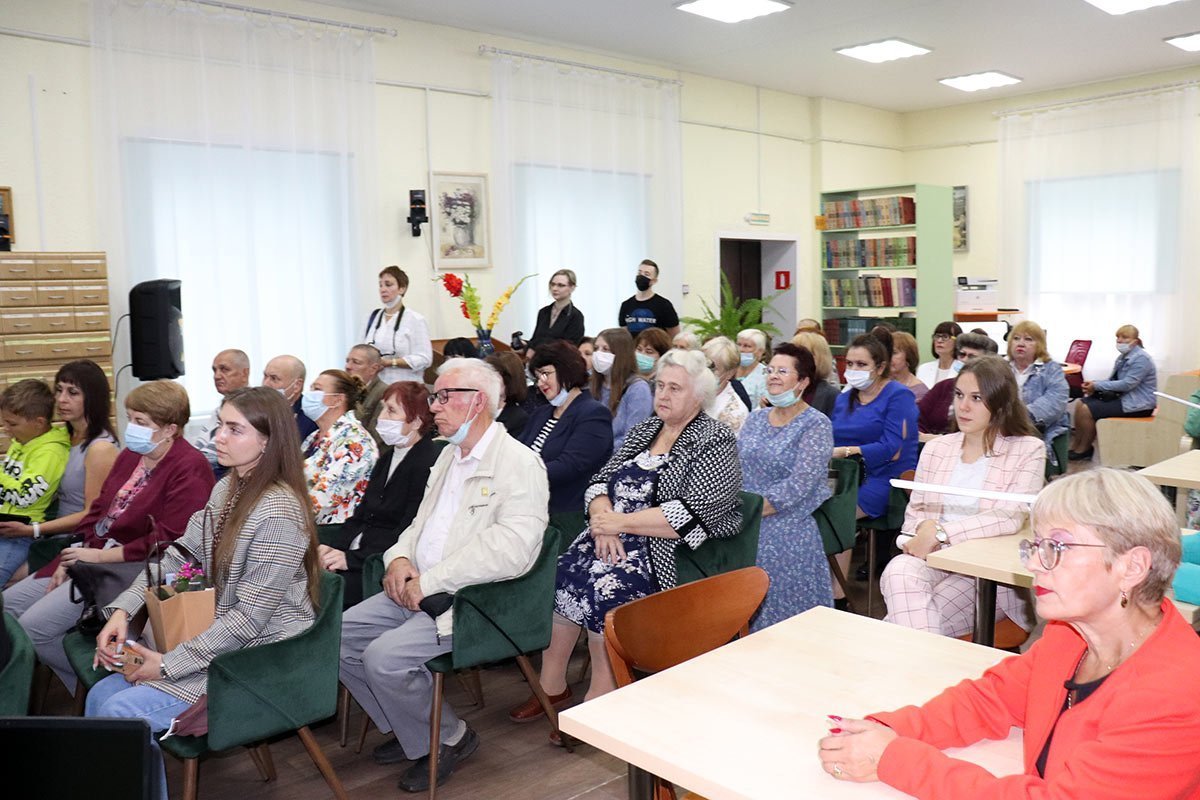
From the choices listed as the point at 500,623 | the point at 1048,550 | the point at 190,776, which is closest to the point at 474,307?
the point at 500,623

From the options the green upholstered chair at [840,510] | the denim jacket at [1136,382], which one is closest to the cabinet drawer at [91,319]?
the green upholstered chair at [840,510]

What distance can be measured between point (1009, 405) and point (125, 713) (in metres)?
2.97

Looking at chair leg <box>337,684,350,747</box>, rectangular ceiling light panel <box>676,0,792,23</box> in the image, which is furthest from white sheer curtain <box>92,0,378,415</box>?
chair leg <box>337,684,350,747</box>

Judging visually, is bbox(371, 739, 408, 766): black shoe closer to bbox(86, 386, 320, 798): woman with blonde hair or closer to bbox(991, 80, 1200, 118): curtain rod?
bbox(86, 386, 320, 798): woman with blonde hair

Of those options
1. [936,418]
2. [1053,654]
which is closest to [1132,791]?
[1053,654]

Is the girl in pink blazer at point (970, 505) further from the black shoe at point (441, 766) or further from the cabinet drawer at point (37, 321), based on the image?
the cabinet drawer at point (37, 321)

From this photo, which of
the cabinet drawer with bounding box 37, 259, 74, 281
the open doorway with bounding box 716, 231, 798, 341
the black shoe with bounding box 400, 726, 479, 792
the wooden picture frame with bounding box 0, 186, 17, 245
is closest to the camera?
the black shoe with bounding box 400, 726, 479, 792

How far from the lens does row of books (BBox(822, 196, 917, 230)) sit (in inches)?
415

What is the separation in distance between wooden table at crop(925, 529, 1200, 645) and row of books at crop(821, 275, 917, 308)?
7.86 meters

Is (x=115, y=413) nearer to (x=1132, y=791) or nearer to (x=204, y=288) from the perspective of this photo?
(x=204, y=288)

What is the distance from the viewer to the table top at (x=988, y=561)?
2.74 meters

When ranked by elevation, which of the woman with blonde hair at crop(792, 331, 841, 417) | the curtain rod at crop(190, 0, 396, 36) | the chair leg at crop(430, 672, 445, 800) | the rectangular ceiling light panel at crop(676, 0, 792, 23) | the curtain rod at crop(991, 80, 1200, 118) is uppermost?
the rectangular ceiling light panel at crop(676, 0, 792, 23)

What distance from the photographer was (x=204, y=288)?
6.87 m

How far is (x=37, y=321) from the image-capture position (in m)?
5.77
